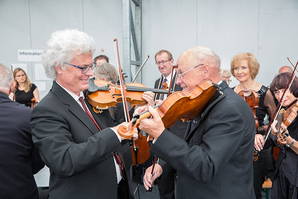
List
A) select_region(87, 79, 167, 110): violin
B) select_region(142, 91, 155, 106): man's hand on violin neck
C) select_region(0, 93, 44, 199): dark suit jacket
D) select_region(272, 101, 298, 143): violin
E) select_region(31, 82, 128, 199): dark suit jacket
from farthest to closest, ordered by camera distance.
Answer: select_region(142, 91, 155, 106): man's hand on violin neck → select_region(272, 101, 298, 143): violin → select_region(87, 79, 167, 110): violin → select_region(0, 93, 44, 199): dark suit jacket → select_region(31, 82, 128, 199): dark suit jacket

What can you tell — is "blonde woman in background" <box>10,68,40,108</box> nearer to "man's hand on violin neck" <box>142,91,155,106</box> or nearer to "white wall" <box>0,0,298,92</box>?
"white wall" <box>0,0,298,92</box>

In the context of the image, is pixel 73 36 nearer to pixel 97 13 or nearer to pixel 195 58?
pixel 195 58

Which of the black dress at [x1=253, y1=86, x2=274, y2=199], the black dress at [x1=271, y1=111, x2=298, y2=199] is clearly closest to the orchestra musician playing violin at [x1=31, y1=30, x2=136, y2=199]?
the black dress at [x1=271, y1=111, x2=298, y2=199]

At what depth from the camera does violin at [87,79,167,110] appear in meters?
2.04

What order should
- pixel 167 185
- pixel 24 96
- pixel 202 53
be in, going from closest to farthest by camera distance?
1. pixel 202 53
2. pixel 167 185
3. pixel 24 96

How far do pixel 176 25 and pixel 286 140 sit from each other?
3889mm

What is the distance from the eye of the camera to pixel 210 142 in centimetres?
129

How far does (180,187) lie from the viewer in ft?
5.15

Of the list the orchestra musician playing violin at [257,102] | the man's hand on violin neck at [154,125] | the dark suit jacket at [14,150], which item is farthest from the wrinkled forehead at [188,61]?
the orchestra musician playing violin at [257,102]

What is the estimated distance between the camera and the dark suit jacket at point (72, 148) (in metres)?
1.25

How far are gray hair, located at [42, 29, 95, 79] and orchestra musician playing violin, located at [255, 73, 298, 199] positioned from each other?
182 centimetres

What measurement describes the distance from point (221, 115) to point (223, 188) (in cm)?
39

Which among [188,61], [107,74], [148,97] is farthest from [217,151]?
[107,74]

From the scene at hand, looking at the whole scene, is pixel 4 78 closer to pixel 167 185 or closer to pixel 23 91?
pixel 167 185
